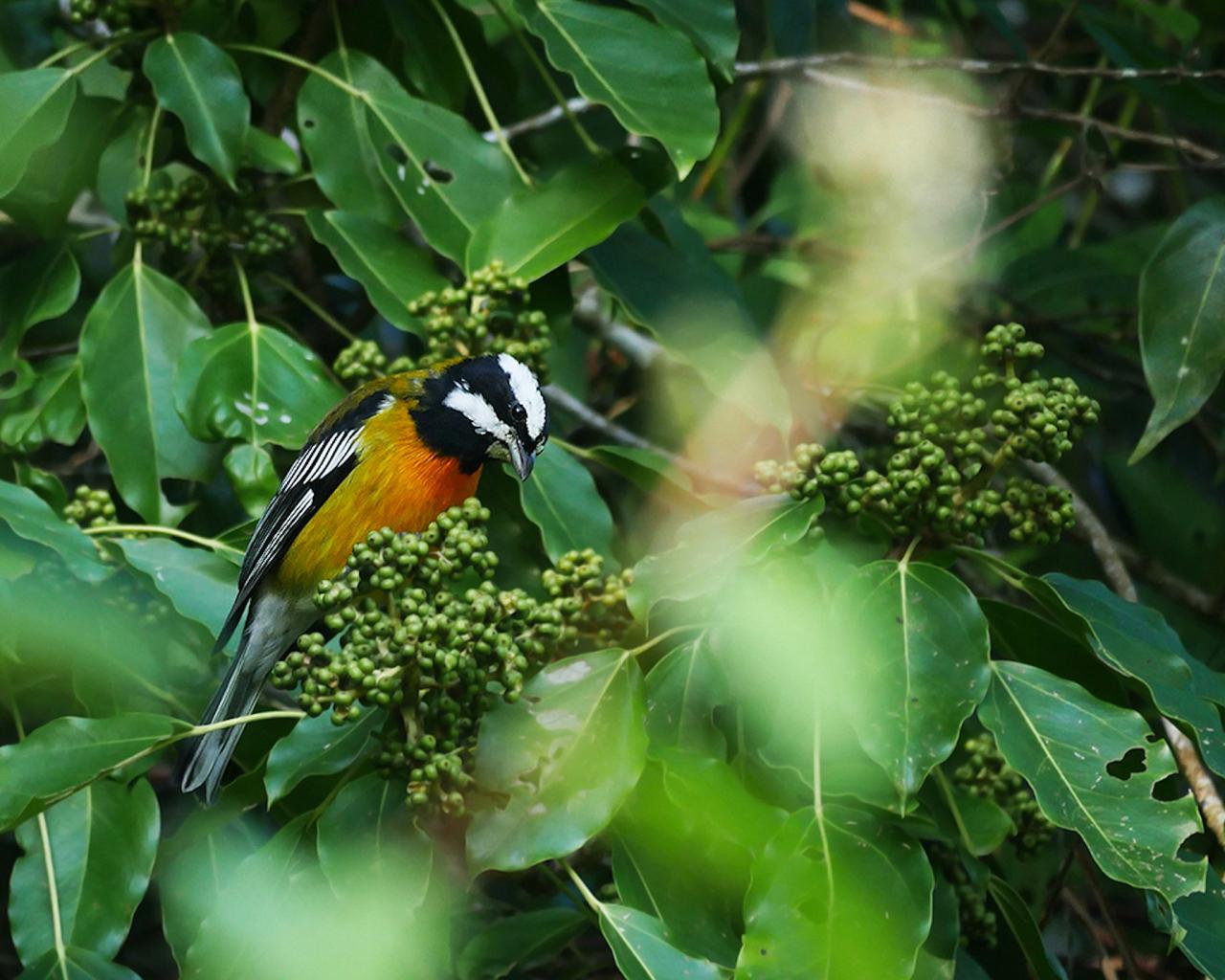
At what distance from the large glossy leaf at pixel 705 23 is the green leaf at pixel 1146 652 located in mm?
1414

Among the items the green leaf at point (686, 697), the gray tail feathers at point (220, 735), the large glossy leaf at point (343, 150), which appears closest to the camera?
the green leaf at point (686, 697)

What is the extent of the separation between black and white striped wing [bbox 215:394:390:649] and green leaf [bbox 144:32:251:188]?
595 mm

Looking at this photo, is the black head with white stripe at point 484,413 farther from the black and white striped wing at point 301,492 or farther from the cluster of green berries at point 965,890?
the cluster of green berries at point 965,890

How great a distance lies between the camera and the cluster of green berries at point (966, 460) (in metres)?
2.48

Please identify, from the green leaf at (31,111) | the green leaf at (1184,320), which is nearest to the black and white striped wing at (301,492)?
the green leaf at (31,111)

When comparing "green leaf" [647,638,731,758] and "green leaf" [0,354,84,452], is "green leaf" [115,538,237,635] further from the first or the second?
"green leaf" [647,638,731,758]

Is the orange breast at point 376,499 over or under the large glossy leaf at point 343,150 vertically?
under

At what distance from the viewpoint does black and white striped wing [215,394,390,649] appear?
3.03 meters

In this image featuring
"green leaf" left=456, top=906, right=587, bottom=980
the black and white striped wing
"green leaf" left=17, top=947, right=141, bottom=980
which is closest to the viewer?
"green leaf" left=17, top=947, right=141, bottom=980

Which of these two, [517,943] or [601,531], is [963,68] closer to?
[601,531]

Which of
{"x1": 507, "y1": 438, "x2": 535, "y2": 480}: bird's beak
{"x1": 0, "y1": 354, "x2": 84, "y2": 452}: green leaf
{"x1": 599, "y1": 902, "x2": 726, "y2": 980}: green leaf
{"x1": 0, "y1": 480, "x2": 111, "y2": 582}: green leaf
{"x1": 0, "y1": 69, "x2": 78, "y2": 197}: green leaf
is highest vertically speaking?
{"x1": 0, "y1": 69, "x2": 78, "y2": 197}: green leaf

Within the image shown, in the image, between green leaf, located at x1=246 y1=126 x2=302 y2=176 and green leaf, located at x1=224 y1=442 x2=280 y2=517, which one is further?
green leaf, located at x1=246 y1=126 x2=302 y2=176

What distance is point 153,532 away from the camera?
3.05 meters

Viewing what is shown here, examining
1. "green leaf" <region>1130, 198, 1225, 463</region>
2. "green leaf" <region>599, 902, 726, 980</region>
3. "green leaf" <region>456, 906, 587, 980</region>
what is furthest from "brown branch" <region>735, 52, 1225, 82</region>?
"green leaf" <region>599, 902, 726, 980</region>
